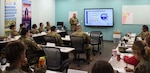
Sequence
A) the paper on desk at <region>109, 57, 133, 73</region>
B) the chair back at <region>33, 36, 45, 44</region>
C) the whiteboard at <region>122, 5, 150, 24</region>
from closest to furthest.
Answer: the paper on desk at <region>109, 57, 133, 73</region> → the chair back at <region>33, 36, 45, 44</region> → the whiteboard at <region>122, 5, 150, 24</region>

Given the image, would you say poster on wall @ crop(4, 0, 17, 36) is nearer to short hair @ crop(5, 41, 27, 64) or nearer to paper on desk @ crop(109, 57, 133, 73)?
paper on desk @ crop(109, 57, 133, 73)

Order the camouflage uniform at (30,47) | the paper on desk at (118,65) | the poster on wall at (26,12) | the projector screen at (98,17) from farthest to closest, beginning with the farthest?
the projector screen at (98,17)
the poster on wall at (26,12)
the camouflage uniform at (30,47)
the paper on desk at (118,65)

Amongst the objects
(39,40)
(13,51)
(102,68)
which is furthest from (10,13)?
(102,68)

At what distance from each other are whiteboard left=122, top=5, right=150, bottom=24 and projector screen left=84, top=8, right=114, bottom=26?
777 mm

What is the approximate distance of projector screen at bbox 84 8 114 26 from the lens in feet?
35.2

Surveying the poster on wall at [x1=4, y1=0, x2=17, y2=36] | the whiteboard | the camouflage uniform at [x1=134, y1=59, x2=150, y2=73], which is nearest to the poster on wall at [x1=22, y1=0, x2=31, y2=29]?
the poster on wall at [x1=4, y1=0, x2=17, y2=36]

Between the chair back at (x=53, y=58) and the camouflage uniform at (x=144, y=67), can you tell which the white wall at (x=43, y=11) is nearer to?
the chair back at (x=53, y=58)

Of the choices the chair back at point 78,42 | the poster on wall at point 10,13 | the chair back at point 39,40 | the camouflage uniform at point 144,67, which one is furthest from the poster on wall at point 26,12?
the camouflage uniform at point 144,67

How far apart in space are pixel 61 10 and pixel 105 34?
10.5 ft

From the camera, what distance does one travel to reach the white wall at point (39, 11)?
8.09 m

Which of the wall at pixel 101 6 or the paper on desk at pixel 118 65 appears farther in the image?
the wall at pixel 101 6

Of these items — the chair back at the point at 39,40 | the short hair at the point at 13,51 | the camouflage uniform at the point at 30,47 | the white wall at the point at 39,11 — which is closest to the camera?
the short hair at the point at 13,51

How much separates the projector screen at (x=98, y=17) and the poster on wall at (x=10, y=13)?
4255 millimetres

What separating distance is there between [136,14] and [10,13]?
6553 millimetres
